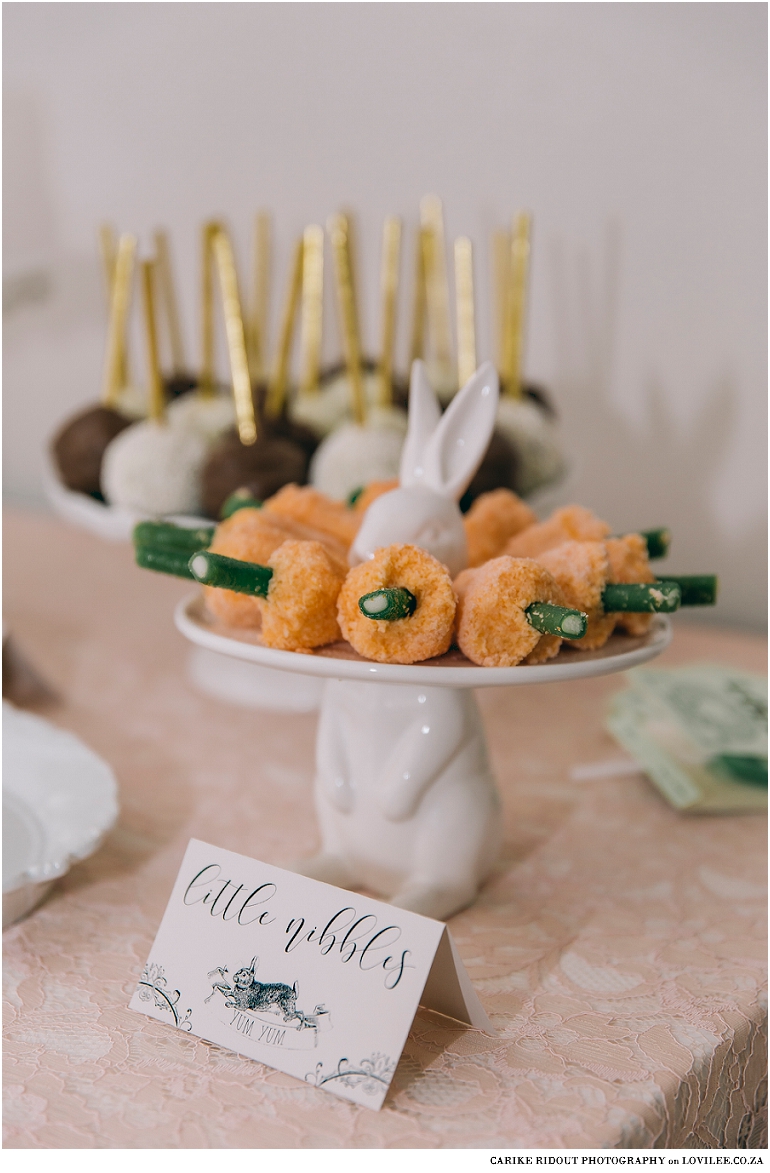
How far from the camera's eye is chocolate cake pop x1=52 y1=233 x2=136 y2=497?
40.7 inches

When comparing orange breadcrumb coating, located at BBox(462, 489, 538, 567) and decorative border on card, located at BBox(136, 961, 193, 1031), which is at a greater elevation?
orange breadcrumb coating, located at BBox(462, 489, 538, 567)

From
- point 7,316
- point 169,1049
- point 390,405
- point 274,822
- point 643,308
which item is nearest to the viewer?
point 169,1049

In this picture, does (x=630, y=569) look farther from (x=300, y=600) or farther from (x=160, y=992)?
(x=160, y=992)

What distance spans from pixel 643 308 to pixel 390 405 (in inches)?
15.7

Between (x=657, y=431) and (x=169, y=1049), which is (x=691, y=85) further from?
(x=169, y=1049)

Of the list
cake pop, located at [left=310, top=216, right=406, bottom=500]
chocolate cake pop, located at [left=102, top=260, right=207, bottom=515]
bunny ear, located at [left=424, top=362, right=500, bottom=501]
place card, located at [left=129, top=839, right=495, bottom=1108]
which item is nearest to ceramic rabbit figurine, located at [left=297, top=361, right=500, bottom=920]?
bunny ear, located at [left=424, top=362, right=500, bottom=501]

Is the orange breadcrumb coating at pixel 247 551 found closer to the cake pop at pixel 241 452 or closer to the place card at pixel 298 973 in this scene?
the place card at pixel 298 973

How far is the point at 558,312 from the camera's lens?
4.17 feet

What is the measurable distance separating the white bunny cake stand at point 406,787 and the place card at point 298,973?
0.33 feet

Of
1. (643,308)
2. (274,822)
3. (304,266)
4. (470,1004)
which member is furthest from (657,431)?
(470,1004)

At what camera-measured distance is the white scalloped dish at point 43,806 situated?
0.58m

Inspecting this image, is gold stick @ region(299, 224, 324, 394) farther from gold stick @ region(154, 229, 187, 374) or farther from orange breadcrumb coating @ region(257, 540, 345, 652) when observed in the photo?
orange breadcrumb coating @ region(257, 540, 345, 652)

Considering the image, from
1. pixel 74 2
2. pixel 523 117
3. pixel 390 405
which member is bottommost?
pixel 390 405

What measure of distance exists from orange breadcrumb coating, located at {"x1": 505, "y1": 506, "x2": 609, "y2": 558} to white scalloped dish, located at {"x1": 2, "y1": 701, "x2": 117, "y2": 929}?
32cm
